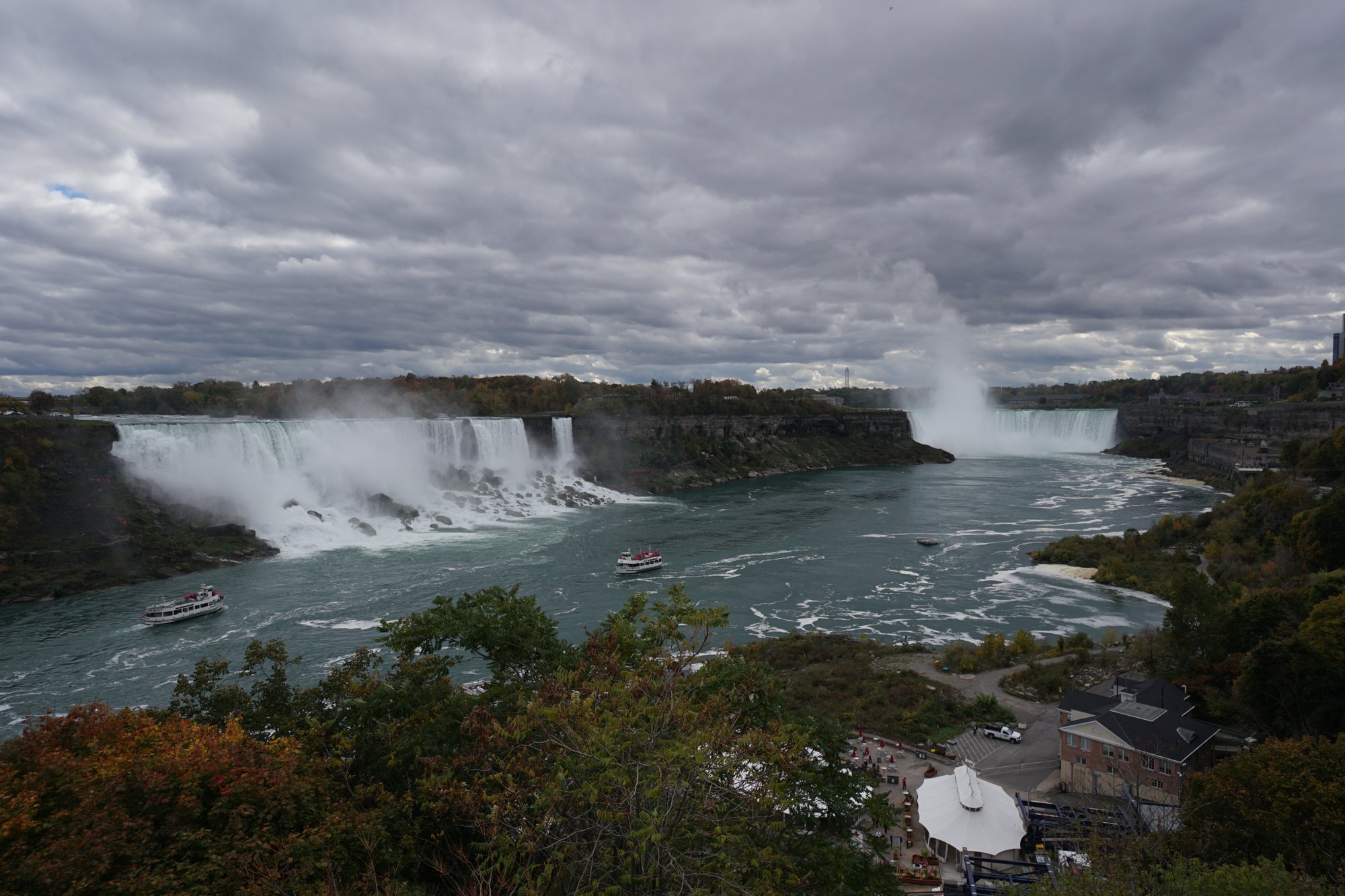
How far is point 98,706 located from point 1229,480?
75.0 metres

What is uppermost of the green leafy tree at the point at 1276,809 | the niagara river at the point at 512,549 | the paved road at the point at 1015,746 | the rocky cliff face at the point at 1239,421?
the rocky cliff face at the point at 1239,421

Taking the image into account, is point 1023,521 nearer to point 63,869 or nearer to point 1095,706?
point 1095,706

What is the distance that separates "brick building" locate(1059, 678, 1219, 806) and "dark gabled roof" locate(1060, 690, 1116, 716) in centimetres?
2

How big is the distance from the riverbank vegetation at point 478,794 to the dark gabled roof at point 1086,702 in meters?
9.37

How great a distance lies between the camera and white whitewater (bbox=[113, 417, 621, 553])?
124 ft

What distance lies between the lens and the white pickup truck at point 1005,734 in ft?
54.2

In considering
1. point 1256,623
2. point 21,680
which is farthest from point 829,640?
point 21,680

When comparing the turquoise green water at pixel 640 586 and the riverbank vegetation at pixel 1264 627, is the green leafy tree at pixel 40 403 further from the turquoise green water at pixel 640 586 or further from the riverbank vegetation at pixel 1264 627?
the riverbank vegetation at pixel 1264 627

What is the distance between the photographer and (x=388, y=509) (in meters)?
43.6

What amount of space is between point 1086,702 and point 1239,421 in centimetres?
8414

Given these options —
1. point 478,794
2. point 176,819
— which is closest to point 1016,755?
point 478,794

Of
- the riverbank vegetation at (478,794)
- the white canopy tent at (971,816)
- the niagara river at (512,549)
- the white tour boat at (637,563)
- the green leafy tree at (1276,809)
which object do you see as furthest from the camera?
the white tour boat at (637,563)

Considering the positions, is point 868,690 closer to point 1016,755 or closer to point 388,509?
point 1016,755

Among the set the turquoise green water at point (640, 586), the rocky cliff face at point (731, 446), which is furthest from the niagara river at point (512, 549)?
the rocky cliff face at point (731, 446)
